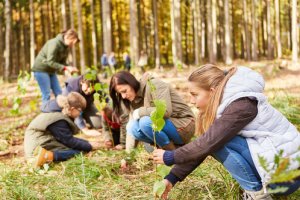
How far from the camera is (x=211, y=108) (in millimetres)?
2461

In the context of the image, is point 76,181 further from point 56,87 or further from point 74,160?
point 56,87

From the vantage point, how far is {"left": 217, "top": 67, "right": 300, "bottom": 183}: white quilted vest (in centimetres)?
232

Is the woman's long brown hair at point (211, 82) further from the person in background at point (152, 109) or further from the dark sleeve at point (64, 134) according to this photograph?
the dark sleeve at point (64, 134)

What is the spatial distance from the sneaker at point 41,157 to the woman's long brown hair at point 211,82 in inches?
85.2

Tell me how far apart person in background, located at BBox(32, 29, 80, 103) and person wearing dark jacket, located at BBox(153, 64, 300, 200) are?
13.3ft

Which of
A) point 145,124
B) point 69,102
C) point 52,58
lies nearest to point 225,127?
point 145,124

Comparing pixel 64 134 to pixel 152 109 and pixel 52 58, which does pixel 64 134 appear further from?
pixel 52 58

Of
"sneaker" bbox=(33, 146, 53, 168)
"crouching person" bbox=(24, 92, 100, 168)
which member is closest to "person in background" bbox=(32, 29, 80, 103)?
"crouching person" bbox=(24, 92, 100, 168)

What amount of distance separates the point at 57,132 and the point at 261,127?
8.91 feet

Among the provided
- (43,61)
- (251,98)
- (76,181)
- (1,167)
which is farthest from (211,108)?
(43,61)

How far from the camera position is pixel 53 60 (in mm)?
6781

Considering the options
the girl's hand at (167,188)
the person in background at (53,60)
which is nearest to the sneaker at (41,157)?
the girl's hand at (167,188)

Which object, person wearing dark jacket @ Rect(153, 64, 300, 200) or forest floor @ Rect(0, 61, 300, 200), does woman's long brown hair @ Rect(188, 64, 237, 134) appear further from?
forest floor @ Rect(0, 61, 300, 200)

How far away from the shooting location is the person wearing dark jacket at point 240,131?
7.62ft
